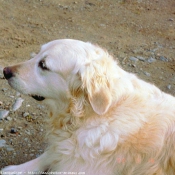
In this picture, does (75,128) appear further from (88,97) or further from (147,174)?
(147,174)

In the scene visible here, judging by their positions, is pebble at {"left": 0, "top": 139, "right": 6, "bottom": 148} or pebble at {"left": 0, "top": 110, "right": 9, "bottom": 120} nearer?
pebble at {"left": 0, "top": 139, "right": 6, "bottom": 148}

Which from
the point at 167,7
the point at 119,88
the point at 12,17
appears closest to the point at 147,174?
the point at 119,88

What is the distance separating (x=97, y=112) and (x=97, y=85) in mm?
216

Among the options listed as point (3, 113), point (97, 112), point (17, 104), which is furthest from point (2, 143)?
point (97, 112)

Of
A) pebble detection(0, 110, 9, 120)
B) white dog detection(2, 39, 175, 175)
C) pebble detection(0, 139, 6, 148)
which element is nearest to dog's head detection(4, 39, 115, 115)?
white dog detection(2, 39, 175, 175)

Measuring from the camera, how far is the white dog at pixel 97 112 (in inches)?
101

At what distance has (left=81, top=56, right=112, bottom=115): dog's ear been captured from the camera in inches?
99.3

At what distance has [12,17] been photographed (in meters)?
6.01

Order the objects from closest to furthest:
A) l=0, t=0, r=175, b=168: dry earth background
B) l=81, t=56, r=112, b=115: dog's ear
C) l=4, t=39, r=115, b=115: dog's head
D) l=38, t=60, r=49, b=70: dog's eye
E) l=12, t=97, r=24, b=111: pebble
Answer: l=81, t=56, r=112, b=115: dog's ear → l=4, t=39, r=115, b=115: dog's head → l=38, t=60, r=49, b=70: dog's eye → l=0, t=0, r=175, b=168: dry earth background → l=12, t=97, r=24, b=111: pebble

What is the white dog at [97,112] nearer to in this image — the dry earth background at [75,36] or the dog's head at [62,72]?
the dog's head at [62,72]

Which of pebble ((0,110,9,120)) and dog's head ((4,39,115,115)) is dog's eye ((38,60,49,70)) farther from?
pebble ((0,110,9,120))

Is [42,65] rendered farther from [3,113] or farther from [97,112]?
[3,113]

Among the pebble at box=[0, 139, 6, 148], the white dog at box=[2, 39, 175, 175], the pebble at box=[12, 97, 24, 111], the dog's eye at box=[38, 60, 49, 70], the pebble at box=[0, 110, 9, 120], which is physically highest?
the dog's eye at box=[38, 60, 49, 70]

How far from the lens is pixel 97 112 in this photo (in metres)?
2.54
